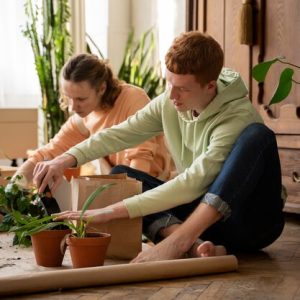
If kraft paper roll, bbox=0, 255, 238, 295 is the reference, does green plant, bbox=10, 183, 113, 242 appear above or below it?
above

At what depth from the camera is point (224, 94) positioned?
7.76 feet

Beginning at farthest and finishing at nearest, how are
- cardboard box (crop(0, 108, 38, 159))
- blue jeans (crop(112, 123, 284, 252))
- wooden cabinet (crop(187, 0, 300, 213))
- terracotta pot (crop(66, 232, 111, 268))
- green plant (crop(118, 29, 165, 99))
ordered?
green plant (crop(118, 29, 165, 99)), cardboard box (crop(0, 108, 38, 159)), wooden cabinet (crop(187, 0, 300, 213)), blue jeans (crop(112, 123, 284, 252)), terracotta pot (crop(66, 232, 111, 268))

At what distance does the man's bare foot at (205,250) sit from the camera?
2203mm

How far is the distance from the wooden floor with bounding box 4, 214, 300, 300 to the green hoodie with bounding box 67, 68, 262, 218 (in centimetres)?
28

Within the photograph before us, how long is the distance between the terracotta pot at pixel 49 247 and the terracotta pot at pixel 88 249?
8 centimetres

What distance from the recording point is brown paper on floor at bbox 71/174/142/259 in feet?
7.56

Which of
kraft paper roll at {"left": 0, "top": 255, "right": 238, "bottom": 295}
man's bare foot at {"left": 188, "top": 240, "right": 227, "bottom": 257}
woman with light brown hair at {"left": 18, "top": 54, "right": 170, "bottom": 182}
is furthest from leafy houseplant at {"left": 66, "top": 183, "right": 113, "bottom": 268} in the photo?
woman with light brown hair at {"left": 18, "top": 54, "right": 170, "bottom": 182}

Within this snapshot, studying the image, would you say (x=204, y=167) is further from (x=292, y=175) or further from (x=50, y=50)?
(x=50, y=50)

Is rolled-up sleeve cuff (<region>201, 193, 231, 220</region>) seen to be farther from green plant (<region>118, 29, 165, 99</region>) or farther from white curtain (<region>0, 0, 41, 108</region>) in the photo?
white curtain (<region>0, 0, 41, 108</region>)

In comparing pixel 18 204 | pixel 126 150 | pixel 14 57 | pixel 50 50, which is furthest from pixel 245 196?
pixel 14 57

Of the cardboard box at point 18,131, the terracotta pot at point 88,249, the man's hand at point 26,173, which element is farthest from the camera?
the cardboard box at point 18,131

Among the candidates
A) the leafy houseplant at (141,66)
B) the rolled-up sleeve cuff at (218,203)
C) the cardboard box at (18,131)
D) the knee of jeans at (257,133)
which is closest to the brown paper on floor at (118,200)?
the rolled-up sleeve cuff at (218,203)

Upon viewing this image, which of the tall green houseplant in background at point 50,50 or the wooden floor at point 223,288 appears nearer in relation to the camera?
the wooden floor at point 223,288

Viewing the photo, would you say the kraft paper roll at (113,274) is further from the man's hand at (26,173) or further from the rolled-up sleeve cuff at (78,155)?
the man's hand at (26,173)
